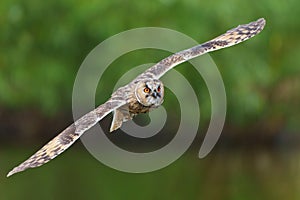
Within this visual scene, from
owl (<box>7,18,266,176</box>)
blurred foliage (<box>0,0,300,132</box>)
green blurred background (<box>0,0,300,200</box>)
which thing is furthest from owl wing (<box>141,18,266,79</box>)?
blurred foliage (<box>0,0,300,132</box>)

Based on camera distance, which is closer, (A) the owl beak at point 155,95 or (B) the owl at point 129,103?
(B) the owl at point 129,103

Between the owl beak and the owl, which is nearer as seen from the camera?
the owl

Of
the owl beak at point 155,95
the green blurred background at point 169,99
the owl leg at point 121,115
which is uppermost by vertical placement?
the green blurred background at point 169,99

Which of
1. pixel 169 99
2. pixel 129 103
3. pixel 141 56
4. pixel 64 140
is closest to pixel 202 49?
A: pixel 129 103

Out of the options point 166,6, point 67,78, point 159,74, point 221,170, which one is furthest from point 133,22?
point 159,74

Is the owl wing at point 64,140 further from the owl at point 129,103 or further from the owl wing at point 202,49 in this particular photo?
the owl wing at point 202,49

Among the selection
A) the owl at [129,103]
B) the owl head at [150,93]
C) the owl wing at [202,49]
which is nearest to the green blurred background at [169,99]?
the owl wing at [202,49]

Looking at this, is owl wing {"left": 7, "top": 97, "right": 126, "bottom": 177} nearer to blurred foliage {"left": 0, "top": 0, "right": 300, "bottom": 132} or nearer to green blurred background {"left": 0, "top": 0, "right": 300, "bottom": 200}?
green blurred background {"left": 0, "top": 0, "right": 300, "bottom": 200}

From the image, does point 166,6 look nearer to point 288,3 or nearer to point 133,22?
point 133,22
